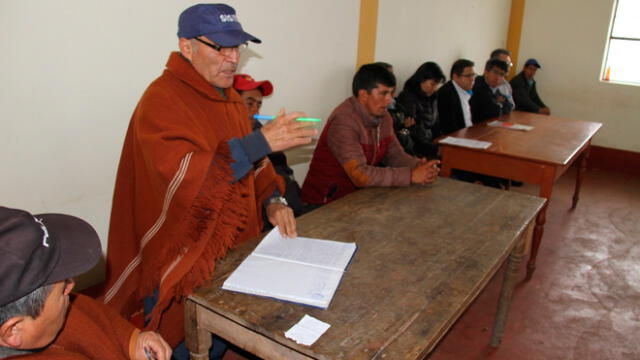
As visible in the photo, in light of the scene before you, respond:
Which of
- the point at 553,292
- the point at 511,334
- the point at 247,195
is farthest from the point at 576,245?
the point at 247,195

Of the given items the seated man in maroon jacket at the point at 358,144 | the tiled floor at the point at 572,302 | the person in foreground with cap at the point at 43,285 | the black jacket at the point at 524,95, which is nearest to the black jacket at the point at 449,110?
the tiled floor at the point at 572,302

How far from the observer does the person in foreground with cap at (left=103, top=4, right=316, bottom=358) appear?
4.74 ft

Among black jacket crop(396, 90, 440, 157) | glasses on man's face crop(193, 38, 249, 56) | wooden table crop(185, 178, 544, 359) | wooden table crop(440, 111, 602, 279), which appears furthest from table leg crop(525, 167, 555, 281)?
glasses on man's face crop(193, 38, 249, 56)

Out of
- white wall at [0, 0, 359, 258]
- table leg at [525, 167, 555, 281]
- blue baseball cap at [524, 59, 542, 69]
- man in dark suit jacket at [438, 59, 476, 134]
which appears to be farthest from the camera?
blue baseball cap at [524, 59, 542, 69]

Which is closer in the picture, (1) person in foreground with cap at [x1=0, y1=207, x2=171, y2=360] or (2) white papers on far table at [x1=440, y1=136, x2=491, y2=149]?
(1) person in foreground with cap at [x1=0, y1=207, x2=171, y2=360]

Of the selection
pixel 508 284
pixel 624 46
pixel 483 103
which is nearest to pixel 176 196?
pixel 508 284

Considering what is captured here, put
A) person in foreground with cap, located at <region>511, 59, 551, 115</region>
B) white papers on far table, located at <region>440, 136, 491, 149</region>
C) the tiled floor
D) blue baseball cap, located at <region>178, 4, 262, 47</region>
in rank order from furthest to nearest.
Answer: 1. person in foreground with cap, located at <region>511, 59, 551, 115</region>
2. white papers on far table, located at <region>440, 136, 491, 149</region>
3. the tiled floor
4. blue baseball cap, located at <region>178, 4, 262, 47</region>

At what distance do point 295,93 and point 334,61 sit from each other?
1.68 ft

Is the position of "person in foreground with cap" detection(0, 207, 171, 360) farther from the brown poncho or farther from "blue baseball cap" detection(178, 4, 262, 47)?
"blue baseball cap" detection(178, 4, 262, 47)

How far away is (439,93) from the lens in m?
4.70

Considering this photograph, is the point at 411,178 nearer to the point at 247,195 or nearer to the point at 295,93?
the point at 247,195

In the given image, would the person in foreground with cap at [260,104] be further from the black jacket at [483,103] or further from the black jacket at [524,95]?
the black jacket at [524,95]

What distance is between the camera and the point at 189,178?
1435 mm

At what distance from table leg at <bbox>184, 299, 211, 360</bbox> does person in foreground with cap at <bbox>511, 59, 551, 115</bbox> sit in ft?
19.2
